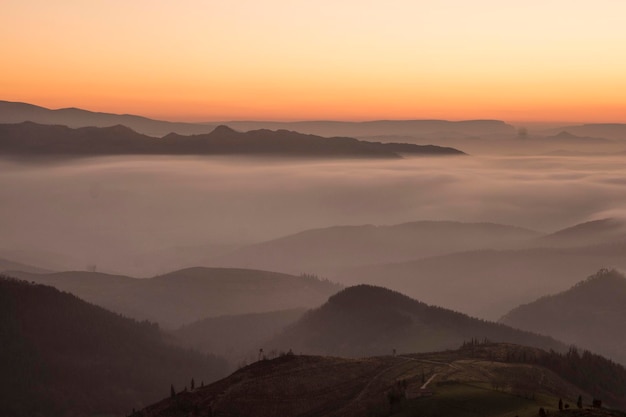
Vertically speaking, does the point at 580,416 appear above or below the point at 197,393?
above

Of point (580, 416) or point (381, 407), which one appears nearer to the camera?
point (580, 416)

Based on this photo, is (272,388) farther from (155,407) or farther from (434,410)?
(434,410)

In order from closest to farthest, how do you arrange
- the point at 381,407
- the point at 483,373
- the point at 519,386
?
1. the point at 381,407
2. the point at 519,386
3. the point at 483,373

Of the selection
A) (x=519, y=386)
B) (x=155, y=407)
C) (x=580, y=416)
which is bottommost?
(x=155, y=407)

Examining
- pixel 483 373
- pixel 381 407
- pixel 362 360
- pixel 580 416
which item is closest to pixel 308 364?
pixel 362 360

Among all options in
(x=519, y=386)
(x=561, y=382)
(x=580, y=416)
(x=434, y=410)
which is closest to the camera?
(x=580, y=416)

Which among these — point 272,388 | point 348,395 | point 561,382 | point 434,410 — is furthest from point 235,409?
point 561,382

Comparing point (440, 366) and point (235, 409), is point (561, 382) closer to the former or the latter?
point (440, 366)
